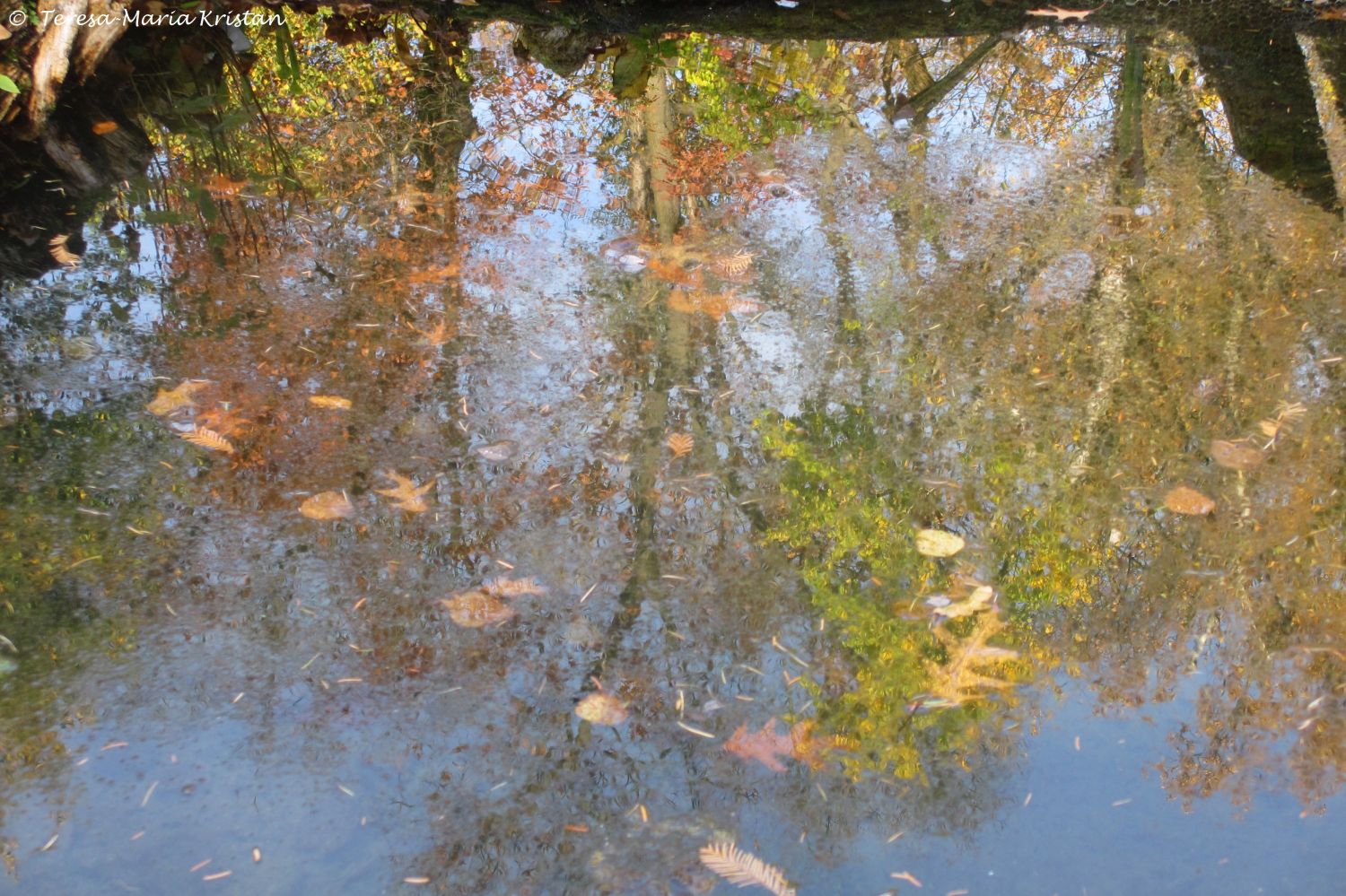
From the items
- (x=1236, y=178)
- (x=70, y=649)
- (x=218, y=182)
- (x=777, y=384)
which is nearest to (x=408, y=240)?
(x=218, y=182)

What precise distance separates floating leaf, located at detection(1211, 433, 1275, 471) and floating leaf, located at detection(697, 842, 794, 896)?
7.00ft

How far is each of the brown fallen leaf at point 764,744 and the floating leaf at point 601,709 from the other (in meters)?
0.28

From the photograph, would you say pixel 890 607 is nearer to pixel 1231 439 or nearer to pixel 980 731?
pixel 980 731

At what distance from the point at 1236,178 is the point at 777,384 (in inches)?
114

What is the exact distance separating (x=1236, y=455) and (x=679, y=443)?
72.6 inches

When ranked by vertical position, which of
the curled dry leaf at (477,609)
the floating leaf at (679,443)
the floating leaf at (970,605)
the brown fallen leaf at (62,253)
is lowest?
the floating leaf at (970,605)

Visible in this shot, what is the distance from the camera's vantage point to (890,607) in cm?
286

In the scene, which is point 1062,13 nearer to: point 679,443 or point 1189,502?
point 1189,502

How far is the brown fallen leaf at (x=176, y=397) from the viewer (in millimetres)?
3494

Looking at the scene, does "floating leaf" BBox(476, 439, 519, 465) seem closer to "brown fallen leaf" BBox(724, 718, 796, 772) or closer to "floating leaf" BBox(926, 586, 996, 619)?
"brown fallen leaf" BBox(724, 718, 796, 772)

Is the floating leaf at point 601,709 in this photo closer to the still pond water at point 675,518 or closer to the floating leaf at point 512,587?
the still pond water at point 675,518

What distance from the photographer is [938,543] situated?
308 centimetres

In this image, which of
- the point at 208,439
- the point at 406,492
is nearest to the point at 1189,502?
the point at 406,492

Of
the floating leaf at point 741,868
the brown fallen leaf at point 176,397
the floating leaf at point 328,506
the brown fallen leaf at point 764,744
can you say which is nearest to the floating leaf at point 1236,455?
the brown fallen leaf at point 764,744
